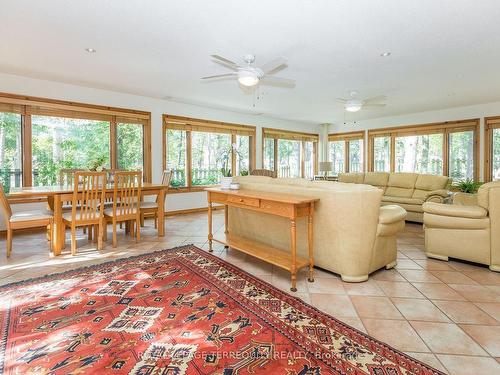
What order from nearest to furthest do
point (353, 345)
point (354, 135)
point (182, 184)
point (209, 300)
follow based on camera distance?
point (353, 345) < point (209, 300) < point (182, 184) < point (354, 135)

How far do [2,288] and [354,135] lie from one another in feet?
29.4

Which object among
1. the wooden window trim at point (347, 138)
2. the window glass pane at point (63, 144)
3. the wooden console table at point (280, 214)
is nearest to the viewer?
the wooden console table at point (280, 214)

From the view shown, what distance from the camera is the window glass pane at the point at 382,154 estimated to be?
8.23m

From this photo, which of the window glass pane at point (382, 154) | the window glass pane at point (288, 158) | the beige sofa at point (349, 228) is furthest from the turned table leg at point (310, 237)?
the window glass pane at point (382, 154)

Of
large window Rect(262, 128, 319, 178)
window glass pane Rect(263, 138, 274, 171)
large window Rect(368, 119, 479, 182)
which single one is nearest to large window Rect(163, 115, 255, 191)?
window glass pane Rect(263, 138, 274, 171)

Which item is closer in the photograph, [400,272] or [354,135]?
[400,272]

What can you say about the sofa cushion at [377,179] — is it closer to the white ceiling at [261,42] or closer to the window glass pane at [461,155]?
the window glass pane at [461,155]

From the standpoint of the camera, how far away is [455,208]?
318 cm

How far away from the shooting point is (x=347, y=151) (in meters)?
9.26

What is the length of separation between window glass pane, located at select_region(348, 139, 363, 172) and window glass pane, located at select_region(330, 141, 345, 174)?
0.88ft

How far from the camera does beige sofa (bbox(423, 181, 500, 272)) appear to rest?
298 cm

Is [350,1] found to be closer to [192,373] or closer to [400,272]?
[400,272]

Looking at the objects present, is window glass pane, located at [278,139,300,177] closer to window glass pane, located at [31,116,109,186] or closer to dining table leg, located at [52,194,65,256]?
window glass pane, located at [31,116,109,186]

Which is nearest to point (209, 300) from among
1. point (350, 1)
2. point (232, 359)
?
point (232, 359)
